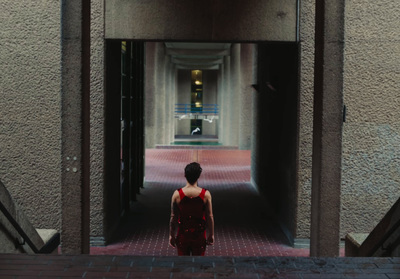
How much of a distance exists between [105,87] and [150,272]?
4.13m

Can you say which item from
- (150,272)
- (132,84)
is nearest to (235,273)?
(150,272)

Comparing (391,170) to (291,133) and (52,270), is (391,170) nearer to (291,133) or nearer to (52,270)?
(291,133)

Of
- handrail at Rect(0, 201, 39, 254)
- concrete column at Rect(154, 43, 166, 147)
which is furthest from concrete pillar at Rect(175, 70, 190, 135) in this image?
handrail at Rect(0, 201, 39, 254)

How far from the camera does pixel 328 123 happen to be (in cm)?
541

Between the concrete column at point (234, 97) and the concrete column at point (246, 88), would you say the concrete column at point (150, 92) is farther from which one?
the concrete column at point (246, 88)

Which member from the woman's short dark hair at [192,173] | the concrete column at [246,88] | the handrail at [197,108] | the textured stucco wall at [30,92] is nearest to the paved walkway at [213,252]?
the woman's short dark hair at [192,173]

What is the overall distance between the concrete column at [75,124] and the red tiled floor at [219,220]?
71.8 inches

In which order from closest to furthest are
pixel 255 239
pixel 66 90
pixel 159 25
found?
pixel 66 90, pixel 159 25, pixel 255 239

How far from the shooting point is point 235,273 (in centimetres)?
382

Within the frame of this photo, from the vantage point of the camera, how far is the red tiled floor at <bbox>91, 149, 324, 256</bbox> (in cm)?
749

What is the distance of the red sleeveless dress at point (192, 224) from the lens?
Result: 4.56 metres

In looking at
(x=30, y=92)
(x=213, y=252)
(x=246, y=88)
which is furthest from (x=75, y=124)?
(x=246, y=88)

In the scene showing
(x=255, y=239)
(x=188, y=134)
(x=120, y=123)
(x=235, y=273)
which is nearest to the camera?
(x=235, y=273)

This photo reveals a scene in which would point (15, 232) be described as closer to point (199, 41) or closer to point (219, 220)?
point (199, 41)
